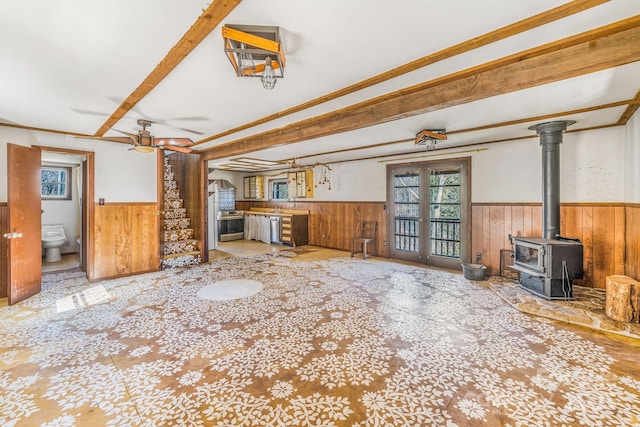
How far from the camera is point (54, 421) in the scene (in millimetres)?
1639

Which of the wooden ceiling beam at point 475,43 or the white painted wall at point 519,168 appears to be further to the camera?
the white painted wall at point 519,168

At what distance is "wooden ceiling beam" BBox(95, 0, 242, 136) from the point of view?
57.1 inches

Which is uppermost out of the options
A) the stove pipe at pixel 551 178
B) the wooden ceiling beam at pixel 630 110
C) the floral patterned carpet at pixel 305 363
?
the wooden ceiling beam at pixel 630 110

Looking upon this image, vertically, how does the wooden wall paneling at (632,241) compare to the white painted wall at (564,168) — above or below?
below

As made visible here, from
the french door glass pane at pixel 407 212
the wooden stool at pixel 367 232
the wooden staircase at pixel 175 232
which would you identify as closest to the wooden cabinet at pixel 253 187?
the wooden staircase at pixel 175 232

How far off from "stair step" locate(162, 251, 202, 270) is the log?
6.28m

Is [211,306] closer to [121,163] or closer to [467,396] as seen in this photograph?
[467,396]

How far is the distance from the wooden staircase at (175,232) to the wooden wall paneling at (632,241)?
22.1ft

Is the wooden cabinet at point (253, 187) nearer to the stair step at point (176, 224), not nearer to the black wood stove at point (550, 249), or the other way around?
the stair step at point (176, 224)

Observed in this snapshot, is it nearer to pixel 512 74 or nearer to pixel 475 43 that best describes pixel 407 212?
pixel 512 74

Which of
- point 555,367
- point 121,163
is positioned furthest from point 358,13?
point 121,163

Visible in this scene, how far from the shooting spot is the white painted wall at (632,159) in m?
3.14

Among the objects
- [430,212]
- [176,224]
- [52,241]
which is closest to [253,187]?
[176,224]

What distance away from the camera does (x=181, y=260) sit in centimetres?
546
